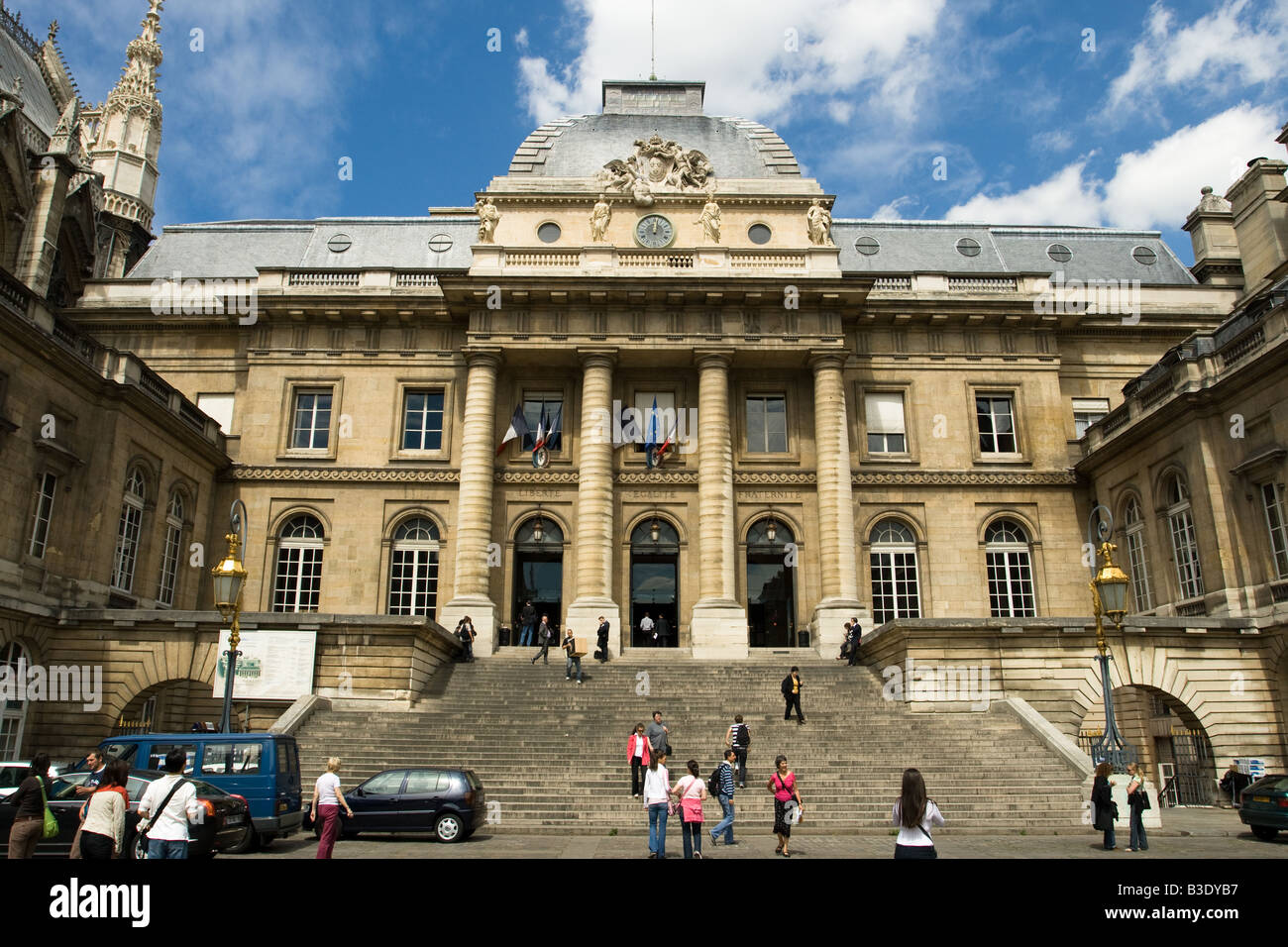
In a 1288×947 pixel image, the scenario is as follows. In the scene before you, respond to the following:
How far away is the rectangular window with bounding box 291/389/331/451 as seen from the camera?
34.4 metres

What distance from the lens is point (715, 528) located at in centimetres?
3148

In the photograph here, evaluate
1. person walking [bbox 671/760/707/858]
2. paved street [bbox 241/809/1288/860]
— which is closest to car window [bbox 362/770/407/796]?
paved street [bbox 241/809/1288/860]

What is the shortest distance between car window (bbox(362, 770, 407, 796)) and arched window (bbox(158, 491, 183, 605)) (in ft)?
54.2

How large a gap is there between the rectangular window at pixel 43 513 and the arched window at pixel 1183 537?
31.1 meters

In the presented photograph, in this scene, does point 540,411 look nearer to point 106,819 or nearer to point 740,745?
point 740,745

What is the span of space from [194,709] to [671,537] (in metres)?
15.5

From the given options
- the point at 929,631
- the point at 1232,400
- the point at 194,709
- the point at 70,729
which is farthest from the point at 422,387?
the point at 1232,400

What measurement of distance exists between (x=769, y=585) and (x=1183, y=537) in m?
12.6

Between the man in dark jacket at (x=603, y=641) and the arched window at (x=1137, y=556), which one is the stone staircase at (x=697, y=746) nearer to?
the man in dark jacket at (x=603, y=641)

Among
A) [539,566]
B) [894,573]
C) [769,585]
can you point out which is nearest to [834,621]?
[769,585]

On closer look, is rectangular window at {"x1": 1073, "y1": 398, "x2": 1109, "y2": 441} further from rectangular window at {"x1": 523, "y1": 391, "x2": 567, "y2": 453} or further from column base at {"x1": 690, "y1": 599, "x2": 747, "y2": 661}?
rectangular window at {"x1": 523, "y1": 391, "x2": 567, "y2": 453}

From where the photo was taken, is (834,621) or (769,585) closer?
(834,621)

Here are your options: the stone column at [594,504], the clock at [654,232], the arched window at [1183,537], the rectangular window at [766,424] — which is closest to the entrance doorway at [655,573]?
the stone column at [594,504]
